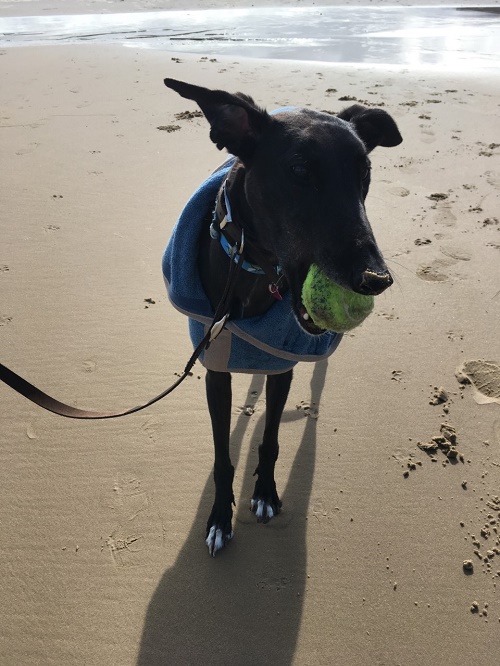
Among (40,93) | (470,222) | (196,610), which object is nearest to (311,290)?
(196,610)

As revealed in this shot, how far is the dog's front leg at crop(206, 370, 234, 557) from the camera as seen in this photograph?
2.29 metres

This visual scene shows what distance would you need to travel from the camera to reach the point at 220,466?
236 cm

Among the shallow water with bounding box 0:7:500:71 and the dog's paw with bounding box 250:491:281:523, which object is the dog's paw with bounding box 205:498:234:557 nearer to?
the dog's paw with bounding box 250:491:281:523

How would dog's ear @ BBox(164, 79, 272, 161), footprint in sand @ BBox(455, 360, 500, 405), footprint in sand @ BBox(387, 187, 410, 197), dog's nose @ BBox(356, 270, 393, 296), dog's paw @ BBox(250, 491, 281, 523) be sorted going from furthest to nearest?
footprint in sand @ BBox(387, 187, 410, 197)
footprint in sand @ BBox(455, 360, 500, 405)
dog's paw @ BBox(250, 491, 281, 523)
dog's ear @ BBox(164, 79, 272, 161)
dog's nose @ BBox(356, 270, 393, 296)

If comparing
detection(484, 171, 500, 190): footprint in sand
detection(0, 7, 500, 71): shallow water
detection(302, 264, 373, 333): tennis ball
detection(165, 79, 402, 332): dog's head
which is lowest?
detection(484, 171, 500, 190): footprint in sand

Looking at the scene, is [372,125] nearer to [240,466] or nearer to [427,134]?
[240,466]

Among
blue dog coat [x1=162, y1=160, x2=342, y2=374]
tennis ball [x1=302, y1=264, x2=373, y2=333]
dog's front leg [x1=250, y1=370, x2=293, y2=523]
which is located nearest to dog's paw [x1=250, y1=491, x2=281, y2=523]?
dog's front leg [x1=250, y1=370, x2=293, y2=523]

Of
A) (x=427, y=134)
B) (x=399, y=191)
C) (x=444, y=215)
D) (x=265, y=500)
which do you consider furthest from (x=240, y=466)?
(x=427, y=134)

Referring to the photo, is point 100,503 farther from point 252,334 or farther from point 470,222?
point 470,222

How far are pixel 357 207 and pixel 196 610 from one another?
1660 mm

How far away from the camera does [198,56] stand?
9.86m

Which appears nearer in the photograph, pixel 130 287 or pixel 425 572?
pixel 425 572

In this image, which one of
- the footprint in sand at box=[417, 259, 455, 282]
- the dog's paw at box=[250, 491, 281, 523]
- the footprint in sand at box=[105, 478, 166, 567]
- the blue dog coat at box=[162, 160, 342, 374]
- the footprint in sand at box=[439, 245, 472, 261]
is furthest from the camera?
the footprint in sand at box=[439, 245, 472, 261]

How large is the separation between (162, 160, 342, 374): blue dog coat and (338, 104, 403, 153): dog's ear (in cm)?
61
